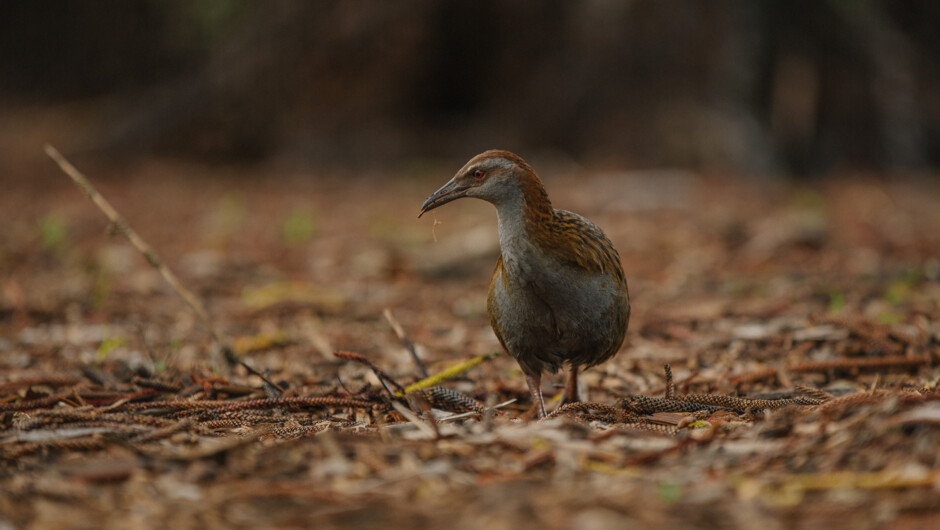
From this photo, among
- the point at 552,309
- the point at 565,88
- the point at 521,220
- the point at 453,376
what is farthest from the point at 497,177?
the point at 565,88

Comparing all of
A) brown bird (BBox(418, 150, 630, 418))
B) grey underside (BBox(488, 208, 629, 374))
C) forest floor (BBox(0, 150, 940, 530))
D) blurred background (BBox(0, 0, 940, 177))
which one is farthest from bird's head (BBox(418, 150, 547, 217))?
blurred background (BBox(0, 0, 940, 177))

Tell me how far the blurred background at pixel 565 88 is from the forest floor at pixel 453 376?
1761 millimetres

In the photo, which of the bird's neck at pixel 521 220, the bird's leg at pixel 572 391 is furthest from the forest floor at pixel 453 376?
the bird's neck at pixel 521 220

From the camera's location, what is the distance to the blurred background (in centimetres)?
1176

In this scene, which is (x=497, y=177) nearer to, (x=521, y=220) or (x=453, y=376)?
(x=521, y=220)

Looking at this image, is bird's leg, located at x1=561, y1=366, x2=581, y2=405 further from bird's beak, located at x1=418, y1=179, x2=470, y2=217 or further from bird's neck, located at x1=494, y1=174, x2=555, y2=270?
bird's beak, located at x1=418, y1=179, x2=470, y2=217

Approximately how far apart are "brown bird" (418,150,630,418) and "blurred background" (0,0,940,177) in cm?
851

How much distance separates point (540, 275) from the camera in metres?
3.52

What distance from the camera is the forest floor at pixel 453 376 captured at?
2291mm

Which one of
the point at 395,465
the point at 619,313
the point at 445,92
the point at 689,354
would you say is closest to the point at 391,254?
the point at 689,354

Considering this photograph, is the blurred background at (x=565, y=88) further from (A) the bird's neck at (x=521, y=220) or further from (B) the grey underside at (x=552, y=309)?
(A) the bird's neck at (x=521, y=220)

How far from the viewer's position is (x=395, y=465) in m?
2.59

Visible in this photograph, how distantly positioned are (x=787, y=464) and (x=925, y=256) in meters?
5.51

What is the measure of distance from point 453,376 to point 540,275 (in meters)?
0.93
